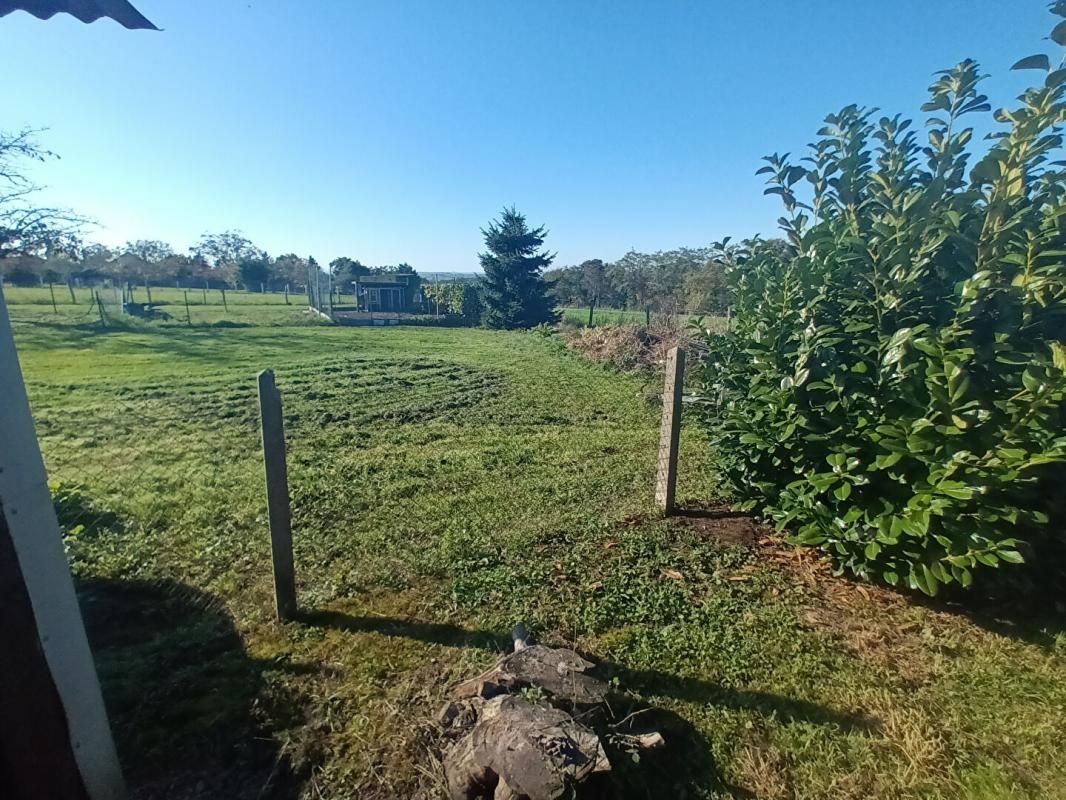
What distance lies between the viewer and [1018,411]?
2117 millimetres

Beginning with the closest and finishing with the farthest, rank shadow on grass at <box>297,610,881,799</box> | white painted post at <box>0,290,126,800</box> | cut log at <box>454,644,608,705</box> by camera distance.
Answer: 1. white painted post at <box>0,290,126,800</box>
2. shadow on grass at <box>297,610,881,799</box>
3. cut log at <box>454,644,608,705</box>

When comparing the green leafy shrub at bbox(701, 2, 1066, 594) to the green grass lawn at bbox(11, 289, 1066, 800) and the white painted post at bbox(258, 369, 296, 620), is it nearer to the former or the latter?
the green grass lawn at bbox(11, 289, 1066, 800)

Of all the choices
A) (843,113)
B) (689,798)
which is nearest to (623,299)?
(843,113)

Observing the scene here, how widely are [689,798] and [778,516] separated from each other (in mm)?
1851

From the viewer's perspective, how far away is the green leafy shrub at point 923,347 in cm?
A: 216

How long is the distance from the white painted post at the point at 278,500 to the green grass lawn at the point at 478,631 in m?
0.15

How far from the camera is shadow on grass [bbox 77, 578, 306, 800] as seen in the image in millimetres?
1732

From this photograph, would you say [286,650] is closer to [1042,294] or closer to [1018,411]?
[1018,411]

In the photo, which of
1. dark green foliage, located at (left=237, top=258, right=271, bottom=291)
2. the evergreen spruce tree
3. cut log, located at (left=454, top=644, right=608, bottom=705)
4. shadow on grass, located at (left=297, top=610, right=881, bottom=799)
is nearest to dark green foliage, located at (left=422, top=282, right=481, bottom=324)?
the evergreen spruce tree

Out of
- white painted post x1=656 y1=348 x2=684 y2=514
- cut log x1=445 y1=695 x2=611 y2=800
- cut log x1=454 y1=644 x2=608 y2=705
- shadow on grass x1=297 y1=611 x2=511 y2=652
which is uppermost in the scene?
white painted post x1=656 y1=348 x2=684 y2=514

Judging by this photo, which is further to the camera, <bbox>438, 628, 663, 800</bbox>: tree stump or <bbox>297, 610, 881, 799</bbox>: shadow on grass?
<bbox>297, 610, 881, 799</bbox>: shadow on grass

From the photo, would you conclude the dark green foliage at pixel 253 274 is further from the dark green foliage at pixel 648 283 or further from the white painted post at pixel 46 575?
the white painted post at pixel 46 575

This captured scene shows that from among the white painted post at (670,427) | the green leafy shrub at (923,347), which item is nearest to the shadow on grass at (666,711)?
the green leafy shrub at (923,347)

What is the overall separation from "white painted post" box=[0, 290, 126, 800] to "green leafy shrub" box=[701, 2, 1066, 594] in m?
2.95
